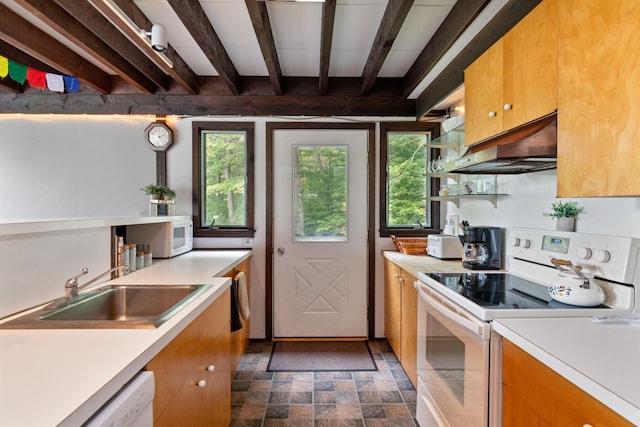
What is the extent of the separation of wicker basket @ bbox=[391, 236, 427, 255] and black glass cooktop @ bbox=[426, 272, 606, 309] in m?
0.85

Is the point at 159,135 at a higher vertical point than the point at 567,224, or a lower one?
higher

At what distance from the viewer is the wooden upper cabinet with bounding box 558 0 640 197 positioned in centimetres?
90

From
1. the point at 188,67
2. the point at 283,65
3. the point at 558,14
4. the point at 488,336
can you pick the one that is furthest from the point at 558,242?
the point at 188,67

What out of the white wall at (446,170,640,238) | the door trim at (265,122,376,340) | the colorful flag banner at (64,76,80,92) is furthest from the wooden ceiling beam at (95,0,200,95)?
the white wall at (446,170,640,238)

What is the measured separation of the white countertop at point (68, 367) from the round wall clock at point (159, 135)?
7.02 ft

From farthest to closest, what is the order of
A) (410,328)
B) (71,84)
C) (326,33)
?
(71,84) < (410,328) < (326,33)

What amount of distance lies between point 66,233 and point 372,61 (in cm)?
213

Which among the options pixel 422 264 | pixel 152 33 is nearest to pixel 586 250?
pixel 422 264

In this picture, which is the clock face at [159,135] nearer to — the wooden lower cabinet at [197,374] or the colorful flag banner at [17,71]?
the colorful flag banner at [17,71]

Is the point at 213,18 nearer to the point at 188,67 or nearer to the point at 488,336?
the point at 188,67

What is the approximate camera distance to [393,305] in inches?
103

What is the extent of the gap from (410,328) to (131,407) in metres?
1.79

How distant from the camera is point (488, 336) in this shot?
1146 mm

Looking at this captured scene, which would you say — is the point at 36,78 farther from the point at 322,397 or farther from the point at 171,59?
the point at 322,397
